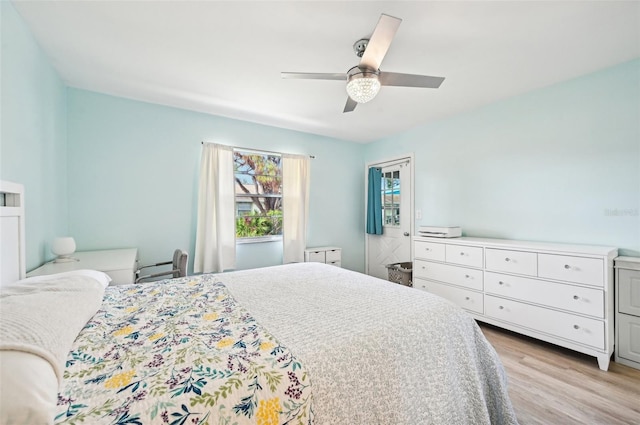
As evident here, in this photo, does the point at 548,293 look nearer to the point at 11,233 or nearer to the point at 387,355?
the point at 387,355

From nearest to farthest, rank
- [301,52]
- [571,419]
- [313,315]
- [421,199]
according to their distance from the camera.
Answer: [313,315] → [571,419] → [301,52] → [421,199]

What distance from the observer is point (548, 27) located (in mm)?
1743

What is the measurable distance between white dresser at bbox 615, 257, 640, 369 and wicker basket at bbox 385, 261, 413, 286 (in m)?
1.89

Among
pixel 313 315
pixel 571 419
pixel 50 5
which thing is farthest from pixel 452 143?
pixel 50 5

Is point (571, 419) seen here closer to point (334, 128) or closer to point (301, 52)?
point (301, 52)

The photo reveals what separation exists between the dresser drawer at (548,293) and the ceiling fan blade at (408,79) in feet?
6.51

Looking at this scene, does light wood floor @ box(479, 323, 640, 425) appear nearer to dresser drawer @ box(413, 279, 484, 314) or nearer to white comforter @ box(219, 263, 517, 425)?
dresser drawer @ box(413, 279, 484, 314)

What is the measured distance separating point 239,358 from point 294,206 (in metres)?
3.05

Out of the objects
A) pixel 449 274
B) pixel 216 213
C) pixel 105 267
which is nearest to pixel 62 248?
pixel 105 267

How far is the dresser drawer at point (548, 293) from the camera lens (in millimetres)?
2039

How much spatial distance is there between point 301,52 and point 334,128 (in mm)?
1874

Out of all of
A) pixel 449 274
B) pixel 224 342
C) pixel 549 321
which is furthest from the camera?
pixel 449 274

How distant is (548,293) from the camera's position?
225cm

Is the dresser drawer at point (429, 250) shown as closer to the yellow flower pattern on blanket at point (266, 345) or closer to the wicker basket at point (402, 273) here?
the wicker basket at point (402, 273)
